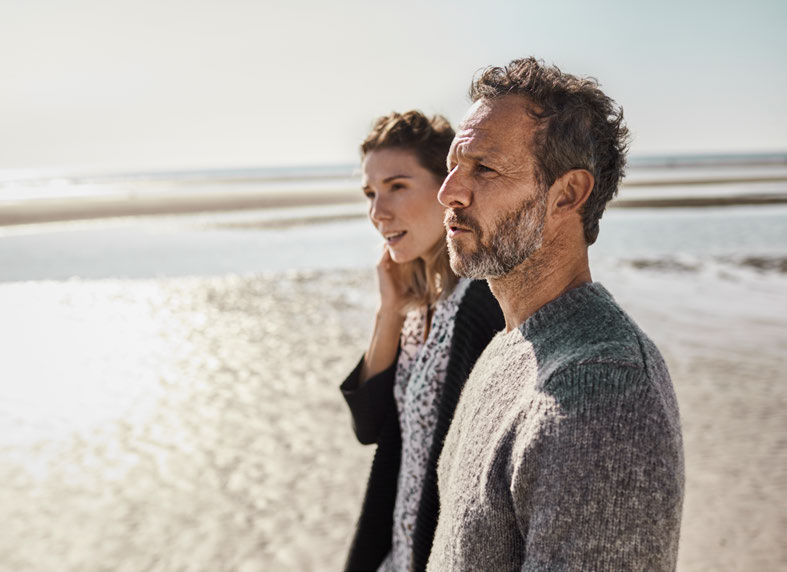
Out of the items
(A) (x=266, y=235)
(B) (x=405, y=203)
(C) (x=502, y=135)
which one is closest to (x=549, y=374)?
(C) (x=502, y=135)

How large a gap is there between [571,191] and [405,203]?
3.98ft

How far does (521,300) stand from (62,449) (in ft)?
18.2

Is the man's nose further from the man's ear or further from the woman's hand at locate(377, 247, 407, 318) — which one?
the woman's hand at locate(377, 247, 407, 318)

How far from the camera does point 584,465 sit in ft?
3.33

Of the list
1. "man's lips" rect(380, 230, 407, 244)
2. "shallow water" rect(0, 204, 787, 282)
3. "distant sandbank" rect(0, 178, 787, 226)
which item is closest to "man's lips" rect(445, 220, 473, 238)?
"man's lips" rect(380, 230, 407, 244)

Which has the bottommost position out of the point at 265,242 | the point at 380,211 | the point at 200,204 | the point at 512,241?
the point at 512,241

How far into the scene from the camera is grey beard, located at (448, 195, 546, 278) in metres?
1.35

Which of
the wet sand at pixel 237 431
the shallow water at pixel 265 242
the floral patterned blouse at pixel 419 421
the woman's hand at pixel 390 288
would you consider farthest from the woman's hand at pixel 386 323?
the shallow water at pixel 265 242

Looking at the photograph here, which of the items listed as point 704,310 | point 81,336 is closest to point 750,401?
point 704,310

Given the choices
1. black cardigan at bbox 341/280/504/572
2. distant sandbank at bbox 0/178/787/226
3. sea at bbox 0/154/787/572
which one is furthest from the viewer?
distant sandbank at bbox 0/178/787/226

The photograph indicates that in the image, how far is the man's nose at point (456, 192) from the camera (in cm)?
144

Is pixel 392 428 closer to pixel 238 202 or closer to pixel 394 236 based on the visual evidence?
pixel 394 236

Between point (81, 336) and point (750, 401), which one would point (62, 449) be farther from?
point (750, 401)

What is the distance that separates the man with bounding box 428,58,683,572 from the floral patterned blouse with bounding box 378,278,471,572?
52cm
